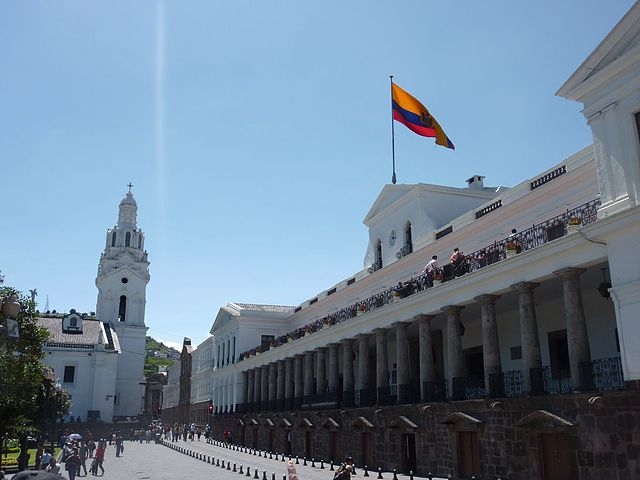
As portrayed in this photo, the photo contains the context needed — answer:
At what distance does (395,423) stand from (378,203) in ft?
56.1

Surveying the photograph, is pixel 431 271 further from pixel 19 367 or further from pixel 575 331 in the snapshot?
pixel 19 367

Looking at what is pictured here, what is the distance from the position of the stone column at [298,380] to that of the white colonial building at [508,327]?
0.08 metres

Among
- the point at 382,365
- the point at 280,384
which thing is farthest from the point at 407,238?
the point at 280,384

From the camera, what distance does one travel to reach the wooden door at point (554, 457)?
1727cm

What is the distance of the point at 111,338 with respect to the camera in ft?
263

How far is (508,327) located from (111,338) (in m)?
65.0

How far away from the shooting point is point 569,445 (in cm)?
1694

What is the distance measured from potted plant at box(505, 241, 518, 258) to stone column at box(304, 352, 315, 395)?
70.9 ft

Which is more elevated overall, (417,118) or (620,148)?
(417,118)

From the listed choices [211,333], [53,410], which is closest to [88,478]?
[53,410]

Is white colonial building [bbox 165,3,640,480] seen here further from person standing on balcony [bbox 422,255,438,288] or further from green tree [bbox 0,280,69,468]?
green tree [bbox 0,280,69,468]

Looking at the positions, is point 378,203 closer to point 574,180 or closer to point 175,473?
point 574,180

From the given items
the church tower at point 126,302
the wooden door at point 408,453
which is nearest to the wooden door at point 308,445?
the wooden door at point 408,453

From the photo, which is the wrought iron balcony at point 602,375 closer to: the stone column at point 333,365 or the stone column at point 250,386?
the stone column at point 333,365
